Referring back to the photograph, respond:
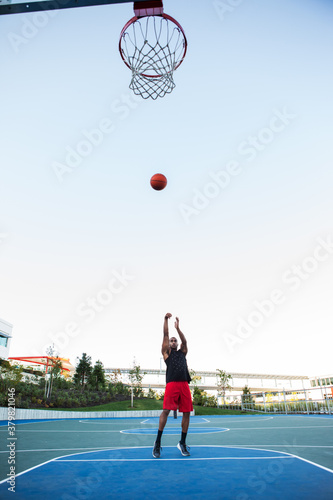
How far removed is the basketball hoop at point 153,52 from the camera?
5.79 metres

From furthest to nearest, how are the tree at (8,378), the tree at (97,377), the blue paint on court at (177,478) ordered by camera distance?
the tree at (97,377) → the tree at (8,378) → the blue paint on court at (177,478)

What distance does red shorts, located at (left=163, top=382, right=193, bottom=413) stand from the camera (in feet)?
16.5

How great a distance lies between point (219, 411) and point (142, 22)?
27.1 meters

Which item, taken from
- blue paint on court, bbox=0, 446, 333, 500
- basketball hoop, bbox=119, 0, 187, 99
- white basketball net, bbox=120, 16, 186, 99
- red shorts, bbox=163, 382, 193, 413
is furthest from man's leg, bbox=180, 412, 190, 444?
white basketball net, bbox=120, 16, 186, 99

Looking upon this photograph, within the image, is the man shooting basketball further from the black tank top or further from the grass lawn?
the grass lawn

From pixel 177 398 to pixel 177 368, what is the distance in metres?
0.42

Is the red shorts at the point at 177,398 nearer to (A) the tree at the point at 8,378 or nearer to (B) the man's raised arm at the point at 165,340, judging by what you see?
(B) the man's raised arm at the point at 165,340

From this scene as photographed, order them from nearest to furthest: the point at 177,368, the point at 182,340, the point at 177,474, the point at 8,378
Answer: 1. the point at 177,474
2. the point at 177,368
3. the point at 182,340
4. the point at 8,378

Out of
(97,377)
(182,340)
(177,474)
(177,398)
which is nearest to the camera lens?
(177,474)

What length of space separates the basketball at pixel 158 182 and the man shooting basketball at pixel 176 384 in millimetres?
3328

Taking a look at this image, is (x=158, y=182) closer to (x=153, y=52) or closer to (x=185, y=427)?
(x=153, y=52)

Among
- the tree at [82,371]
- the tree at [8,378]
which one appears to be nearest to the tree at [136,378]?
the tree at [82,371]

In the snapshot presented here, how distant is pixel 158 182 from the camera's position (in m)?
7.70

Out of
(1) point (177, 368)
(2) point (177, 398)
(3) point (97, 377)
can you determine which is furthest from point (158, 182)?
(3) point (97, 377)
